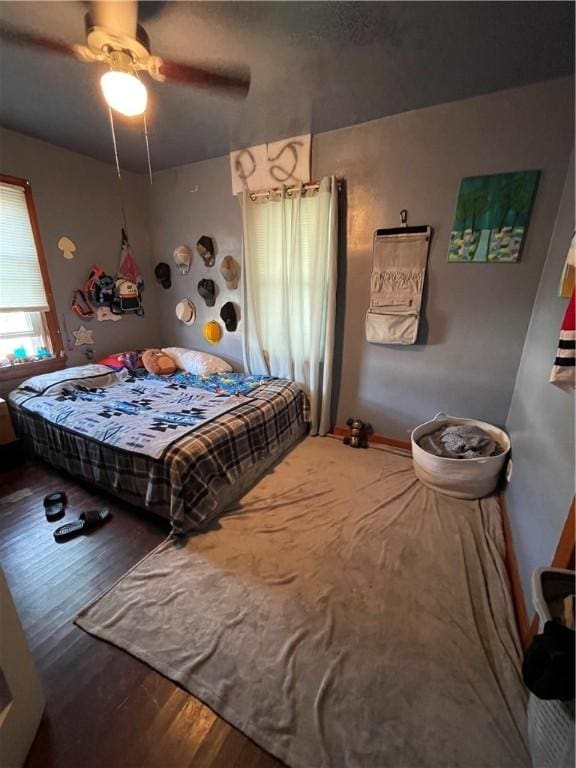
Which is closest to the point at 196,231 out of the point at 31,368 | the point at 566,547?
the point at 31,368

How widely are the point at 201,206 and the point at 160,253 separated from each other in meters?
0.76

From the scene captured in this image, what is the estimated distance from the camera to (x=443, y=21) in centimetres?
129

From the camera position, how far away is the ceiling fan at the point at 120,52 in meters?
1.26

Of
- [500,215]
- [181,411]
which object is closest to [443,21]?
[500,215]

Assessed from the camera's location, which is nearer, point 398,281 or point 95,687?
point 95,687

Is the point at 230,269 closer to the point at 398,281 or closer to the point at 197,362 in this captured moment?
the point at 197,362

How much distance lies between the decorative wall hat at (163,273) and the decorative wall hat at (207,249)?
53cm

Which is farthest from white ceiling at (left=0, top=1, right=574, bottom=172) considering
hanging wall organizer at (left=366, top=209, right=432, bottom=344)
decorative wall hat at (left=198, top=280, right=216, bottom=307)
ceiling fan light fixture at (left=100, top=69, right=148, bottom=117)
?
decorative wall hat at (left=198, top=280, right=216, bottom=307)

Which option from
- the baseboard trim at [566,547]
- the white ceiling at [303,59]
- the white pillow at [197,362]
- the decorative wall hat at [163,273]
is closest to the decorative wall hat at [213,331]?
the white pillow at [197,362]

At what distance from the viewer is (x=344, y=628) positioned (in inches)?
49.2

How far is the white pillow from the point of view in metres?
3.11

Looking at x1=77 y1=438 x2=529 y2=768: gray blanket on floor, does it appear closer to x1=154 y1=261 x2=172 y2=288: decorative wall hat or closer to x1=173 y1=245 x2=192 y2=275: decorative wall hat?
x1=173 y1=245 x2=192 y2=275: decorative wall hat

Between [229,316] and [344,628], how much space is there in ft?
8.59

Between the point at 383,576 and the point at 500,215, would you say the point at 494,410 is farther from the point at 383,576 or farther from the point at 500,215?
the point at 383,576
